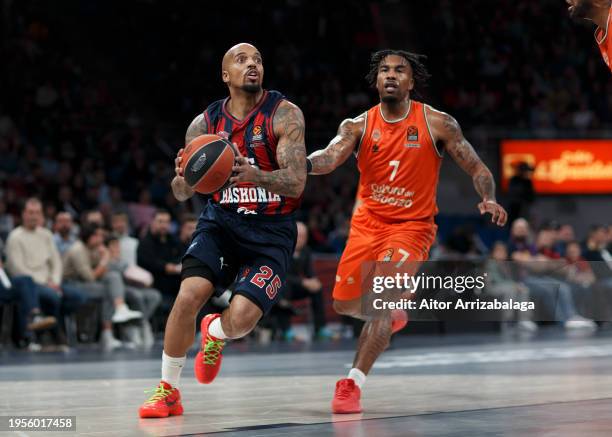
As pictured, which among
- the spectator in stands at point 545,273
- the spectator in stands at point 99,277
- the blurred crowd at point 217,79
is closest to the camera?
the spectator in stands at point 99,277

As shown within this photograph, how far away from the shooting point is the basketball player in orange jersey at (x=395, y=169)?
299 inches

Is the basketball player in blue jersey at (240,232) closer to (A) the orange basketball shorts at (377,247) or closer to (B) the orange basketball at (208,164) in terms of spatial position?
(B) the orange basketball at (208,164)

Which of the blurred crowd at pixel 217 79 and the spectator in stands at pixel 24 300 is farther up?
the blurred crowd at pixel 217 79

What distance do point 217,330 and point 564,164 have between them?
1532 centimetres

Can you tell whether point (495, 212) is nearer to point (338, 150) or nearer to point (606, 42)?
point (338, 150)

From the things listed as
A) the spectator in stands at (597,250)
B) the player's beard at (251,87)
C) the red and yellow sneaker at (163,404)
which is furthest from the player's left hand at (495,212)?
the spectator in stands at (597,250)

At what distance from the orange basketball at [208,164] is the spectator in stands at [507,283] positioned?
780cm

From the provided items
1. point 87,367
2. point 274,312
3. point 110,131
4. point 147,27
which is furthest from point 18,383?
point 147,27

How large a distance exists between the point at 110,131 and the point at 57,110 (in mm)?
1002

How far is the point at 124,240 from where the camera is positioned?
47.1ft

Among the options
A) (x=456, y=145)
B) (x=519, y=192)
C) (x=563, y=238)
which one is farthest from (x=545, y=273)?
(x=456, y=145)

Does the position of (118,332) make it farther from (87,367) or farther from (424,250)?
(424,250)

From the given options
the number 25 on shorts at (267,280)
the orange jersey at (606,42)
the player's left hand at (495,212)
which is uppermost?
the orange jersey at (606,42)

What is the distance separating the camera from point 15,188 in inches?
648
